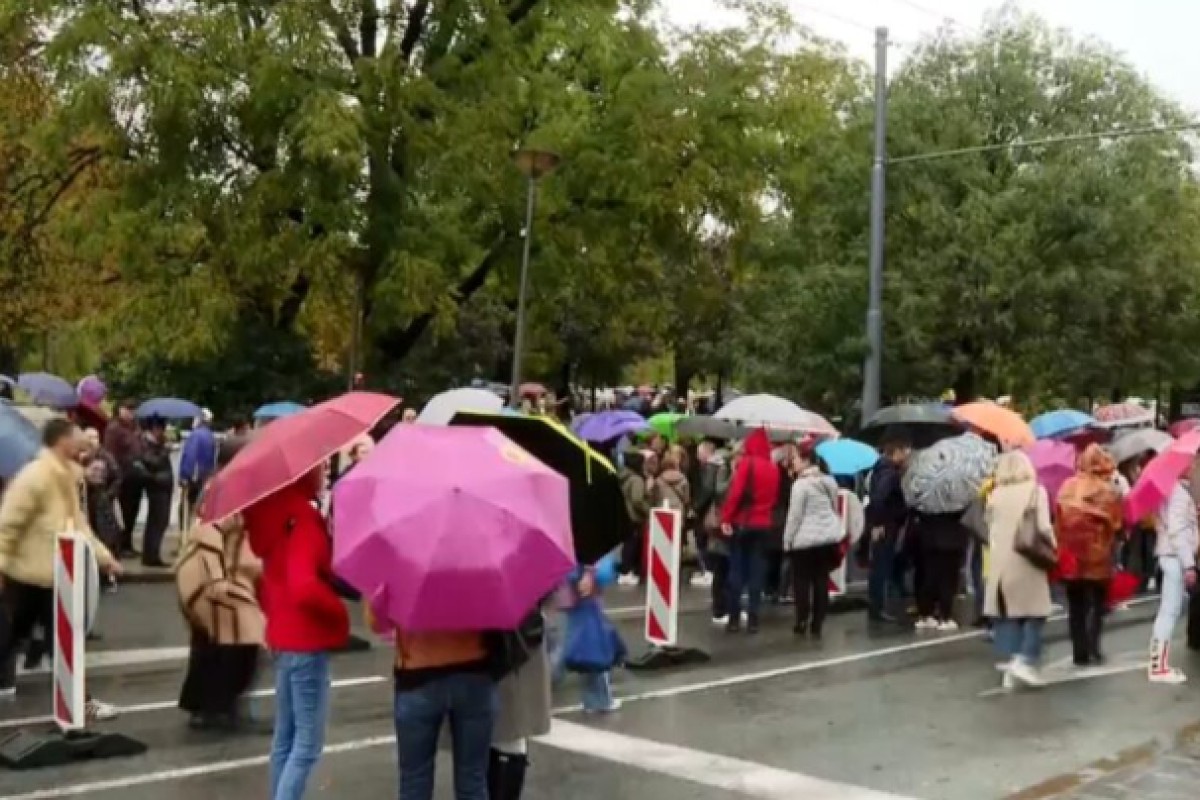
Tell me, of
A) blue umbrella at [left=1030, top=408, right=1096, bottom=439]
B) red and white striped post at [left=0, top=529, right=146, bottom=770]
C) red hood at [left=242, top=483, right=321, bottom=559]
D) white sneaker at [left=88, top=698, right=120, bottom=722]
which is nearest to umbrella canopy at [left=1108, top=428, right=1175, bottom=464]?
blue umbrella at [left=1030, top=408, right=1096, bottom=439]

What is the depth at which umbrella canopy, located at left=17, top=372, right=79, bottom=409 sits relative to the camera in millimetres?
17109

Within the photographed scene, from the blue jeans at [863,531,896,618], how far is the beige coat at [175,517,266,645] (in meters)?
7.08

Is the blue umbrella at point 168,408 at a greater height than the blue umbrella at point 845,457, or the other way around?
the blue umbrella at point 168,408

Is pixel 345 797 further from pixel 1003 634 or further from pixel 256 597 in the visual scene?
pixel 1003 634

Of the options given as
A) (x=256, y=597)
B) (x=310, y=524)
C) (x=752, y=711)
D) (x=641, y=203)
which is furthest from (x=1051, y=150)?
(x=310, y=524)

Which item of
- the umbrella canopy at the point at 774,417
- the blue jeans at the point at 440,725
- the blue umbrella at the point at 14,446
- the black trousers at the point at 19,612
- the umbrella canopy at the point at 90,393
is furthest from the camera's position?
the umbrella canopy at the point at 90,393

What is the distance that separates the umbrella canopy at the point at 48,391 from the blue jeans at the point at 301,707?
446 inches

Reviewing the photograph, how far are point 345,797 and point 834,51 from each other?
3306cm

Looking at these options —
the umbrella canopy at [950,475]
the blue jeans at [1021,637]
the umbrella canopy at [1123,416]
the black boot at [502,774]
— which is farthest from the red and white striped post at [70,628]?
the umbrella canopy at [1123,416]

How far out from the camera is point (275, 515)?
6.12 meters

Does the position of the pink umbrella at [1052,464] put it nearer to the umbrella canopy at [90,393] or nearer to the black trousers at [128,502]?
the black trousers at [128,502]

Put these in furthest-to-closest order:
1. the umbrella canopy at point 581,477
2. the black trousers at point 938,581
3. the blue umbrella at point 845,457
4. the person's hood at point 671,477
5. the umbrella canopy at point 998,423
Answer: the blue umbrella at point 845,457 → the person's hood at point 671,477 → the black trousers at point 938,581 → the umbrella canopy at point 998,423 → the umbrella canopy at point 581,477

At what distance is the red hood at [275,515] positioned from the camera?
6.10 metres

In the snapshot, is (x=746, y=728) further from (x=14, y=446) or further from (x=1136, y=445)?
(x=1136, y=445)
